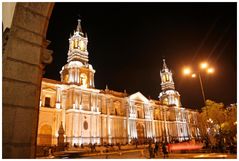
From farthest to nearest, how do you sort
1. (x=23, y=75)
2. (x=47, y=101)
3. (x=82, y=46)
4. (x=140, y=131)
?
1. (x=140, y=131)
2. (x=82, y=46)
3. (x=47, y=101)
4. (x=23, y=75)

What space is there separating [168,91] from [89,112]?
91.4 ft

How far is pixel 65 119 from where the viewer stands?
31.9 metres

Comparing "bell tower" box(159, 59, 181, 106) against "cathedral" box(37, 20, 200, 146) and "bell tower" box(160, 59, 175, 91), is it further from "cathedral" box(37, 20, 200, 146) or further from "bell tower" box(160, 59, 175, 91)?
"cathedral" box(37, 20, 200, 146)

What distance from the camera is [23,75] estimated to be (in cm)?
294

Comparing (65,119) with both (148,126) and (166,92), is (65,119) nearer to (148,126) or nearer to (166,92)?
(148,126)

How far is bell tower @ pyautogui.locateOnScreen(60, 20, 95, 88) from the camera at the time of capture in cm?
3547

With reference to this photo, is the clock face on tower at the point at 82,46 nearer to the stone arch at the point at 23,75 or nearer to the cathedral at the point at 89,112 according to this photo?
the cathedral at the point at 89,112

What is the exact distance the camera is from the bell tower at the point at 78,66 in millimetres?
35469

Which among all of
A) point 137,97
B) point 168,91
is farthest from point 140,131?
point 168,91

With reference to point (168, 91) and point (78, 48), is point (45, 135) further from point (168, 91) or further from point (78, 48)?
point (168, 91)

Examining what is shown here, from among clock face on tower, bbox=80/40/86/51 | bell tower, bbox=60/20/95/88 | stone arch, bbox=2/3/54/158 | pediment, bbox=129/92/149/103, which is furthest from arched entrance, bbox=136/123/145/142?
stone arch, bbox=2/3/54/158

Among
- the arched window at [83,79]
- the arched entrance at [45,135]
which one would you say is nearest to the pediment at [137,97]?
the arched window at [83,79]

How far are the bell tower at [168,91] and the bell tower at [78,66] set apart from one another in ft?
81.6

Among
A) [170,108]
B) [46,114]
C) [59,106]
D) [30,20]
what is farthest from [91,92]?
[30,20]
